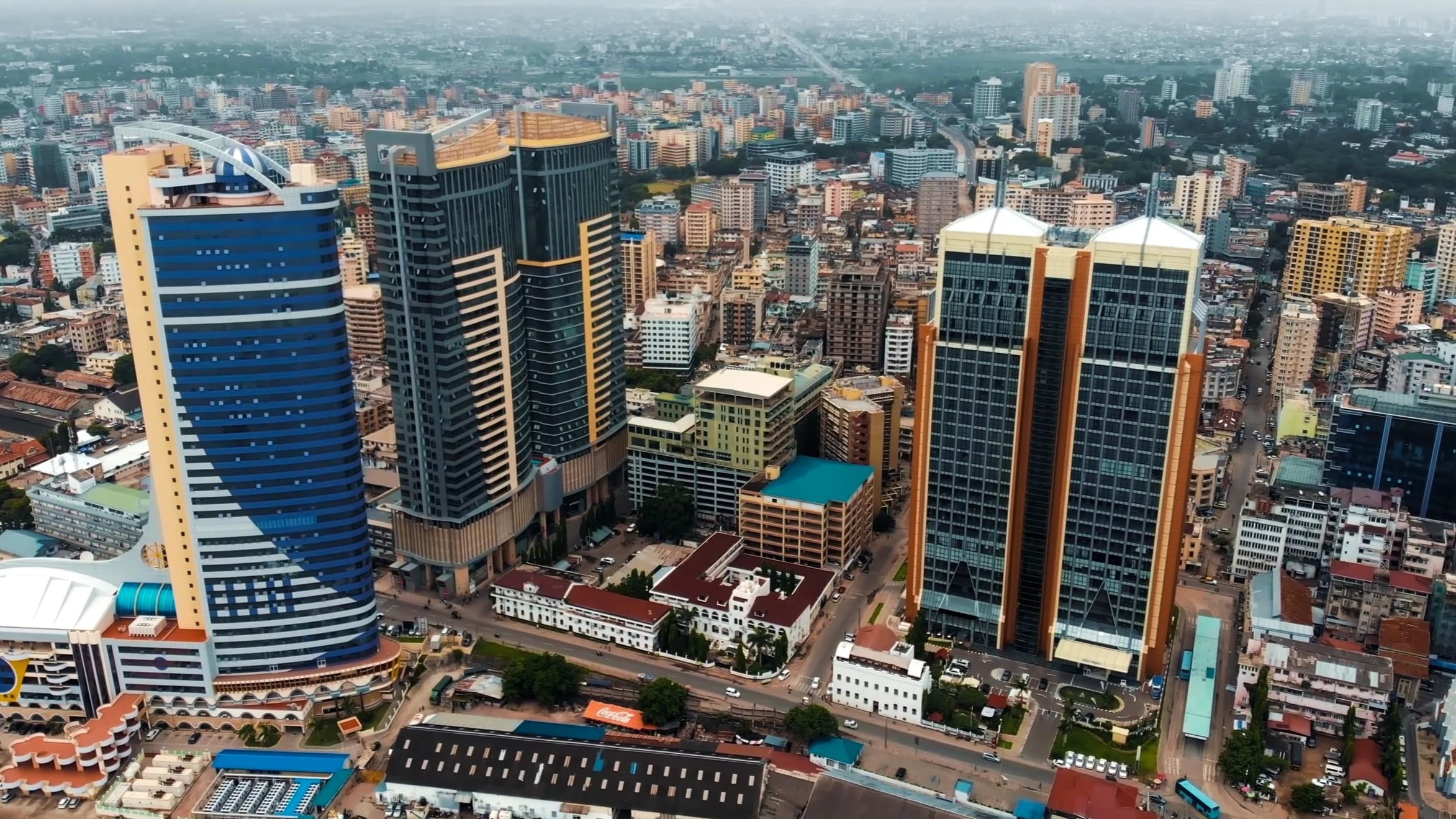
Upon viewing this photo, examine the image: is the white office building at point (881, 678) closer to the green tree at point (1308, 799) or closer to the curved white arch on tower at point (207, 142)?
the green tree at point (1308, 799)

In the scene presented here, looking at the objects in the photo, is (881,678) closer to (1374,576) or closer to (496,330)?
(1374,576)

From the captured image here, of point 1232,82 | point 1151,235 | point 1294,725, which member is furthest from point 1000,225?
point 1232,82

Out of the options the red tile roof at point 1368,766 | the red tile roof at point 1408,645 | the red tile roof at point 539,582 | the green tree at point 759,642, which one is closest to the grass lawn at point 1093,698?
the red tile roof at point 1368,766

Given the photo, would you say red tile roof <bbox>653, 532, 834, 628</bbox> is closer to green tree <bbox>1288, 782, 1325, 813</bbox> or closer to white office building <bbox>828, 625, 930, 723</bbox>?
white office building <bbox>828, 625, 930, 723</bbox>

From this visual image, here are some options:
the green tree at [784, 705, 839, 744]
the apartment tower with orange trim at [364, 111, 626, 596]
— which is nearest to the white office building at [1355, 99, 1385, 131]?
the apartment tower with orange trim at [364, 111, 626, 596]

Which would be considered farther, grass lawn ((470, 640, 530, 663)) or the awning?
grass lawn ((470, 640, 530, 663))

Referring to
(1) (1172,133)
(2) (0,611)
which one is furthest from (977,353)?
(1) (1172,133)

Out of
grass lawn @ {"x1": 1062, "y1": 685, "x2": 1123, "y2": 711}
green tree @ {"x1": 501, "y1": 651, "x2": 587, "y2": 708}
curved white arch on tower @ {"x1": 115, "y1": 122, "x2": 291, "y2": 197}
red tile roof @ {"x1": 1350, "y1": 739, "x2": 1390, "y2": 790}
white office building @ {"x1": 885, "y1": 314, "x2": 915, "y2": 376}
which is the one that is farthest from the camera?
white office building @ {"x1": 885, "y1": 314, "x2": 915, "y2": 376}
